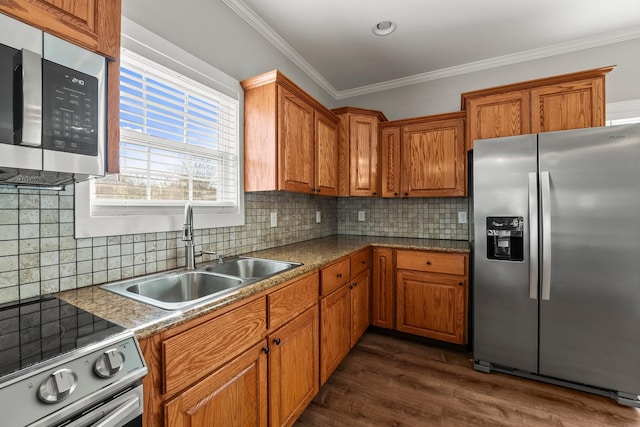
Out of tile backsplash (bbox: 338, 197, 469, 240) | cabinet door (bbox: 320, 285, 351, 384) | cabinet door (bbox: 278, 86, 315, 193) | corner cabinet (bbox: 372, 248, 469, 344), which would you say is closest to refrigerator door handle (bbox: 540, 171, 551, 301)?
corner cabinet (bbox: 372, 248, 469, 344)

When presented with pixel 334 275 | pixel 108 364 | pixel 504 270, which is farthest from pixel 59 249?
pixel 504 270

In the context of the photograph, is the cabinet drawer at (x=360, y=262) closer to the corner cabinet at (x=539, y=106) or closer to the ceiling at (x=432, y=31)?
the corner cabinet at (x=539, y=106)

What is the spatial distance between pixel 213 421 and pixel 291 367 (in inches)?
19.9

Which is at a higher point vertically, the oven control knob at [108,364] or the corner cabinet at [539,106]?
the corner cabinet at [539,106]

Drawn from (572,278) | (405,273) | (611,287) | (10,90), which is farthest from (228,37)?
(611,287)

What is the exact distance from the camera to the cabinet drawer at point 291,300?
133cm

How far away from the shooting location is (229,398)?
3.60 feet

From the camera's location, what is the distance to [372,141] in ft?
9.66

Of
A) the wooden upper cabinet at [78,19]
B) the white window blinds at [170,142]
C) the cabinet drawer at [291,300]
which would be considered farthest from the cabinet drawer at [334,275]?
the wooden upper cabinet at [78,19]

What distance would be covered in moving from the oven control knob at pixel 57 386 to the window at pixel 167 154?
30.4 inches

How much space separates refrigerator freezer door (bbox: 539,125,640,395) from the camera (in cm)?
174

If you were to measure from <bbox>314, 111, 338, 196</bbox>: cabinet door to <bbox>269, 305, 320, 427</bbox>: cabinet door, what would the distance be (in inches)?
46.9

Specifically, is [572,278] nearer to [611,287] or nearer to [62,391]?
[611,287]

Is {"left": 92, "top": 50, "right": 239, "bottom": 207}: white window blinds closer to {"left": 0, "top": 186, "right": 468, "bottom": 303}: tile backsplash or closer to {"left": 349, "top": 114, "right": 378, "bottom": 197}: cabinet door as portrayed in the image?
{"left": 0, "top": 186, "right": 468, "bottom": 303}: tile backsplash
